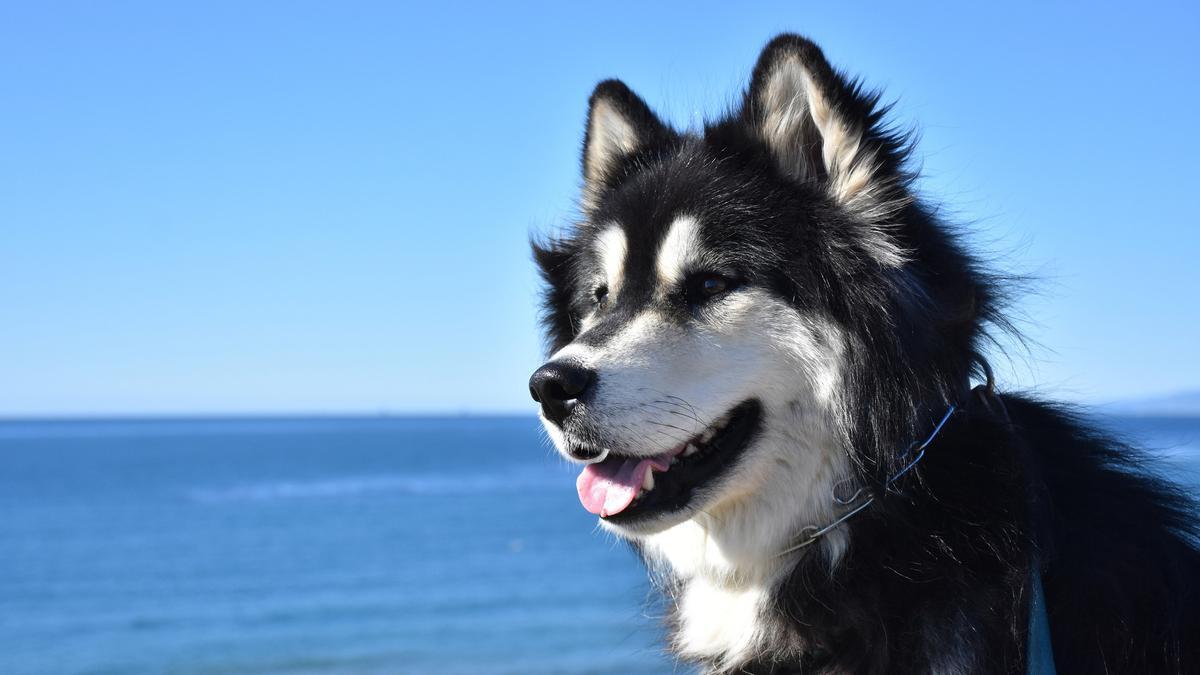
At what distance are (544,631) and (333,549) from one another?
14498mm

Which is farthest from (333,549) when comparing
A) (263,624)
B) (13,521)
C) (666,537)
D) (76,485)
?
(76,485)

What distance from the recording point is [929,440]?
3.05 meters

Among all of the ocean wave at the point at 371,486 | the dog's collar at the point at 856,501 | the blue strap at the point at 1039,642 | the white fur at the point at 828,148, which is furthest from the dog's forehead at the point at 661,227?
the ocean wave at the point at 371,486

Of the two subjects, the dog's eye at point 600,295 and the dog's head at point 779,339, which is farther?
the dog's eye at point 600,295

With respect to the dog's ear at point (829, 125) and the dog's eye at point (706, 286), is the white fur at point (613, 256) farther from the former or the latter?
the dog's ear at point (829, 125)

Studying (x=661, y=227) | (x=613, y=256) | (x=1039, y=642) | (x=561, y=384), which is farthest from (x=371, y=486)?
(x=1039, y=642)

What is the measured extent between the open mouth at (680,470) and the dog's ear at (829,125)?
79cm

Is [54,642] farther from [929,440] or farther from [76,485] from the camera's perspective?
[76,485]

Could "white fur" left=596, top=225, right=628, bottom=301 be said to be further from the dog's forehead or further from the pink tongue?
the pink tongue

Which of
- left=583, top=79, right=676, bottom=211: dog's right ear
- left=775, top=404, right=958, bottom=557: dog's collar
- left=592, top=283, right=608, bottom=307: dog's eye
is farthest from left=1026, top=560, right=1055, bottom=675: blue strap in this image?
left=583, top=79, right=676, bottom=211: dog's right ear

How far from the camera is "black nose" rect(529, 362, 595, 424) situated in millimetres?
3135

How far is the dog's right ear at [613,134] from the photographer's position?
13.9ft

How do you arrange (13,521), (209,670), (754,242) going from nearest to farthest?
(754,242)
(209,670)
(13,521)

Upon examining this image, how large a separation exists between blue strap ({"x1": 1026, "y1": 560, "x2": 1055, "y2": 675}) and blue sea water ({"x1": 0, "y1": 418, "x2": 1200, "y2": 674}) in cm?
91
